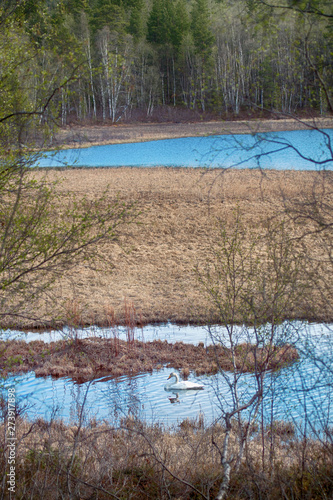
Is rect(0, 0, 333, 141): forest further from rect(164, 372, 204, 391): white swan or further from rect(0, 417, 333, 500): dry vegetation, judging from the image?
rect(164, 372, 204, 391): white swan

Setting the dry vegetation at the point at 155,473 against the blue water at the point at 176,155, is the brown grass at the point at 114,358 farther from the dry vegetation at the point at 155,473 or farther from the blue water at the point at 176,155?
the blue water at the point at 176,155

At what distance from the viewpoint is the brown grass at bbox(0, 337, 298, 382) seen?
11070 mm

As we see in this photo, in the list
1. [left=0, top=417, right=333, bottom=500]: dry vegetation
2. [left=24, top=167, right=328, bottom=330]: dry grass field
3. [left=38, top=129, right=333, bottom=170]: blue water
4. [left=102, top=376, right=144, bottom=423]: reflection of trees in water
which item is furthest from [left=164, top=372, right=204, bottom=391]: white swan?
[left=38, top=129, right=333, bottom=170]: blue water

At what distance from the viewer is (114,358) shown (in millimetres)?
11555

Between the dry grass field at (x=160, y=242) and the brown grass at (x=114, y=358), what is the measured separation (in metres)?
0.89

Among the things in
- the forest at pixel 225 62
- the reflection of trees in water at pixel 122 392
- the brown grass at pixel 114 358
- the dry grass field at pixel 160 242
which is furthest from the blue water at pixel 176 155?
the forest at pixel 225 62

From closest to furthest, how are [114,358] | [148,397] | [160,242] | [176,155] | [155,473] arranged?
[155,473] → [148,397] → [114,358] → [160,242] → [176,155]

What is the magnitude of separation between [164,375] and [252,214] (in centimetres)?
1319

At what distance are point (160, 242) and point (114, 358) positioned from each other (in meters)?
9.72

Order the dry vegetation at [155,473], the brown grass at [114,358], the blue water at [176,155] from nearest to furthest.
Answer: the dry vegetation at [155,473], the brown grass at [114,358], the blue water at [176,155]

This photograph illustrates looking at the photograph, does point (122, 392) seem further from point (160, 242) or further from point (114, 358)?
point (160, 242)

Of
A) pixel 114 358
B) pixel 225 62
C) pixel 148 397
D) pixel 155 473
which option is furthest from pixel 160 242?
pixel 155 473

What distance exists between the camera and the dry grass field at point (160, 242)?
1434 centimetres

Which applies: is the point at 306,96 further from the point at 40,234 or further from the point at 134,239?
the point at 134,239
